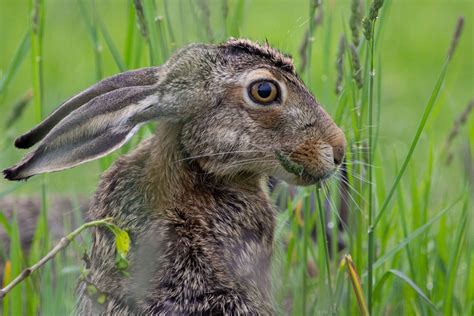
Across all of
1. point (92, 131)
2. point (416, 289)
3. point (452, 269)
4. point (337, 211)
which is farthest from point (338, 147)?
point (92, 131)

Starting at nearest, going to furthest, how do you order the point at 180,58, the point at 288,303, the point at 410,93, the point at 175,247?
the point at 175,247, the point at 180,58, the point at 288,303, the point at 410,93

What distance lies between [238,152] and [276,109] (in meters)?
0.23

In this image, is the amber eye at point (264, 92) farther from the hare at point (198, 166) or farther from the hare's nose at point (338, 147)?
the hare's nose at point (338, 147)

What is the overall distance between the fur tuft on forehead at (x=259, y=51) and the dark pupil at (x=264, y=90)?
146 mm

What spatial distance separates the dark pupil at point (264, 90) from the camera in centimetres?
418

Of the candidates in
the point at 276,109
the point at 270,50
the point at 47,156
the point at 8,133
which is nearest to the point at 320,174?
the point at 276,109

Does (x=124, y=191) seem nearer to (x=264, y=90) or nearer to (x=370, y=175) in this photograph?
(x=264, y=90)

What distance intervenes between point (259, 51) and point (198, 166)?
1.73ft

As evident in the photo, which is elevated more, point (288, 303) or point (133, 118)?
point (133, 118)

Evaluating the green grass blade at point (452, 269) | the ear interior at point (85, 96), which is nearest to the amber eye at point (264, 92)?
the ear interior at point (85, 96)

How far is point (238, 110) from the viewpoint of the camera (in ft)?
13.8

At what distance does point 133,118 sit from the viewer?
3.94 m

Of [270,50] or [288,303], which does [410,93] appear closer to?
[288,303]

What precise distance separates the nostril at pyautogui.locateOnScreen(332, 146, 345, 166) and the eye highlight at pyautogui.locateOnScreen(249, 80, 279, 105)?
311 millimetres
